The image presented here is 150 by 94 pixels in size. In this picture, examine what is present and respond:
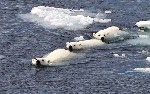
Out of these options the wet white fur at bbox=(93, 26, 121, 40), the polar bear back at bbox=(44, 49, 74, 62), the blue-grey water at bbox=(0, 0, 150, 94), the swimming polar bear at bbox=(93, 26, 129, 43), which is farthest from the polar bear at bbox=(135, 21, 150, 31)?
the polar bear back at bbox=(44, 49, 74, 62)

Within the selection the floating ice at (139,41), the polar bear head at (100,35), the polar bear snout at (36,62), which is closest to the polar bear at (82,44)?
the polar bear head at (100,35)

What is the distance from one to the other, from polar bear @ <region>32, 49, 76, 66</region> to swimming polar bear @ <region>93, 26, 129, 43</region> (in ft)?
10.5

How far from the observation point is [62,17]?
43.2m

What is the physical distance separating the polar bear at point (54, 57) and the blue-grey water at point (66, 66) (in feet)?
1.50

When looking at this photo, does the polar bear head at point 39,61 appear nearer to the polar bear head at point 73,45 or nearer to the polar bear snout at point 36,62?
the polar bear snout at point 36,62

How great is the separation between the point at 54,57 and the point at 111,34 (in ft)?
19.1

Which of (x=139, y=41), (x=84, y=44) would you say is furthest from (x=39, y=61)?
(x=139, y=41)

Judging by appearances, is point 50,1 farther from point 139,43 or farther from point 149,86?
point 149,86

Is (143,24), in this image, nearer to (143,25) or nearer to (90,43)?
(143,25)

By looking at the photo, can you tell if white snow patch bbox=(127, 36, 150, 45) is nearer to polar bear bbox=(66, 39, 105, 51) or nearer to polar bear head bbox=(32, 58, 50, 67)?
polar bear bbox=(66, 39, 105, 51)

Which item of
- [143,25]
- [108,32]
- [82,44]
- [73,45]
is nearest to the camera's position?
[73,45]

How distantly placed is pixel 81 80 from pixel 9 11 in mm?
15761

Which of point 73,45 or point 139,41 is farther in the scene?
point 139,41

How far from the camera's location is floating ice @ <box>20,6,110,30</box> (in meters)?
42.0
